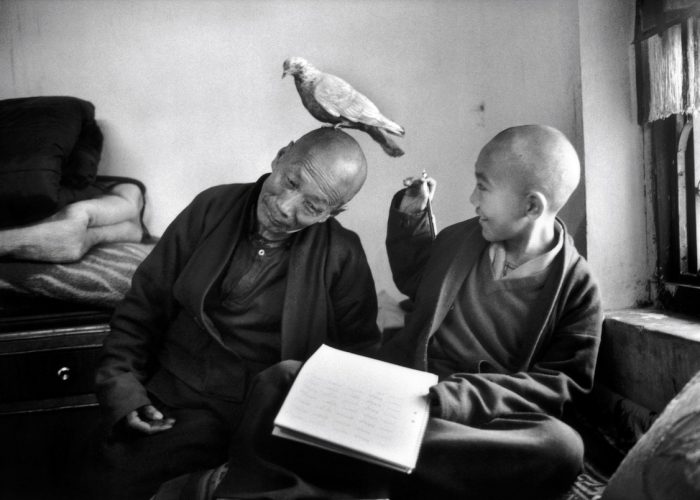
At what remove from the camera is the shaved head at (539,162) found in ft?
3.87

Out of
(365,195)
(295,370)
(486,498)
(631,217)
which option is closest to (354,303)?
(295,370)

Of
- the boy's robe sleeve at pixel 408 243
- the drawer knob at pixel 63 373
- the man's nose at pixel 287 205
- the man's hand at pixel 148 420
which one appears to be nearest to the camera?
the man's hand at pixel 148 420

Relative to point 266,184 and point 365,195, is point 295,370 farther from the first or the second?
point 365,195

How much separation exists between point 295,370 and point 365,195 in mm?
1053

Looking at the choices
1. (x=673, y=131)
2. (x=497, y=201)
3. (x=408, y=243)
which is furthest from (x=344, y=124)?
(x=673, y=131)

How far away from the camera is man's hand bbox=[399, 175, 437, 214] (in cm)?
136

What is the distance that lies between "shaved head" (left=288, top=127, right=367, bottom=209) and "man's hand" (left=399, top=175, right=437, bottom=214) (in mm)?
135

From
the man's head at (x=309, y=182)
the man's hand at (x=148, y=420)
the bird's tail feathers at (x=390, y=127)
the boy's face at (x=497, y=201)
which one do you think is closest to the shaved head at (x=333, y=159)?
the man's head at (x=309, y=182)

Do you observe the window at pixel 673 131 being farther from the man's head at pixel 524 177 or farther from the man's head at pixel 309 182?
the man's head at pixel 309 182

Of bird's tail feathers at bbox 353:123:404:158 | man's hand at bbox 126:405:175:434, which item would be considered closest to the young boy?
bird's tail feathers at bbox 353:123:404:158

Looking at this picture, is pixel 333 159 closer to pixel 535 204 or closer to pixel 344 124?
pixel 344 124

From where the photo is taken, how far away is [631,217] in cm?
157

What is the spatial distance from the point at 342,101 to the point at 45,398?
113cm

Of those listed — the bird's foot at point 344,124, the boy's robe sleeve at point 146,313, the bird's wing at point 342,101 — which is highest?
the bird's wing at point 342,101
